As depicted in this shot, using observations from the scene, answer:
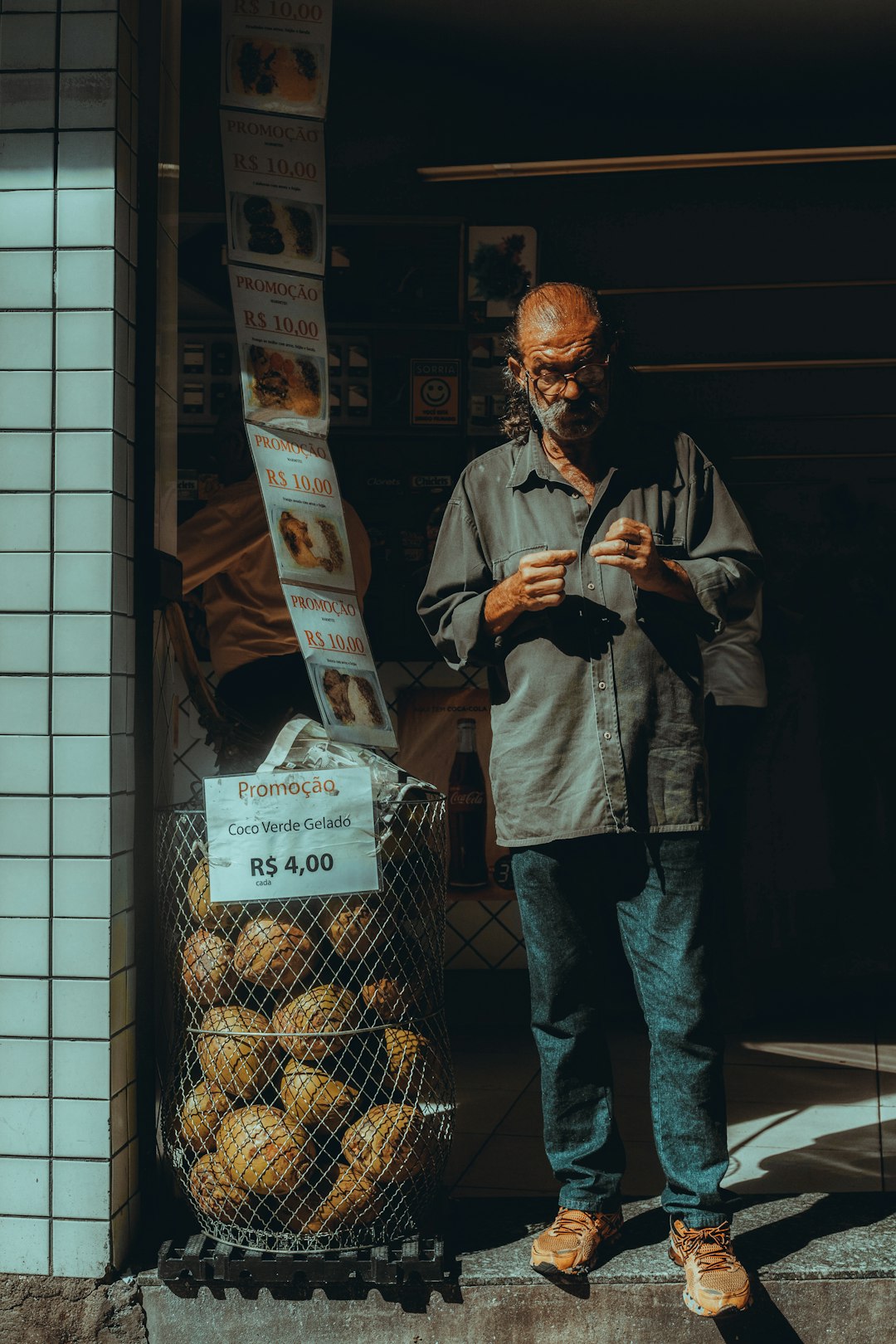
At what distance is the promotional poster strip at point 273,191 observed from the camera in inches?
102

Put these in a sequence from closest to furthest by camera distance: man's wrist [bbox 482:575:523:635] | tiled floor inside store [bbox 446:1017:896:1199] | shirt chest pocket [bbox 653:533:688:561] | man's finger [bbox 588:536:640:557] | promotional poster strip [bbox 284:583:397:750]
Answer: man's finger [bbox 588:536:640:557] → man's wrist [bbox 482:575:523:635] → shirt chest pocket [bbox 653:533:688:561] → promotional poster strip [bbox 284:583:397:750] → tiled floor inside store [bbox 446:1017:896:1199]

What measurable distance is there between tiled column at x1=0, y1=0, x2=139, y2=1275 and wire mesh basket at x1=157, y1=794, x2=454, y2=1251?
0.14 m

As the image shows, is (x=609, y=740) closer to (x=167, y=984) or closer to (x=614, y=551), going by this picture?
(x=614, y=551)

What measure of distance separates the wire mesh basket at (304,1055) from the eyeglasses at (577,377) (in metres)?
0.86

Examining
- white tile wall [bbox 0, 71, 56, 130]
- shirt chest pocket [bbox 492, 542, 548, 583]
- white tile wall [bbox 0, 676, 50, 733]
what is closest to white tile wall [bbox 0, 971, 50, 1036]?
white tile wall [bbox 0, 676, 50, 733]

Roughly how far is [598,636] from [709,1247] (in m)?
1.14

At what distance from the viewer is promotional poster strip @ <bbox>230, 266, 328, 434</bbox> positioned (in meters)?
2.59

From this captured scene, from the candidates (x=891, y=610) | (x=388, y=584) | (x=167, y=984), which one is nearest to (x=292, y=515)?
(x=167, y=984)

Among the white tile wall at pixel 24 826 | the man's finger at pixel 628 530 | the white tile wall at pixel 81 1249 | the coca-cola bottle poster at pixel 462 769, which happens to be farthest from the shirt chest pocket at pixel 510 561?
the coca-cola bottle poster at pixel 462 769

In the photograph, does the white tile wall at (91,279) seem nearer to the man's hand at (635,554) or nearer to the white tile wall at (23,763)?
the white tile wall at (23,763)

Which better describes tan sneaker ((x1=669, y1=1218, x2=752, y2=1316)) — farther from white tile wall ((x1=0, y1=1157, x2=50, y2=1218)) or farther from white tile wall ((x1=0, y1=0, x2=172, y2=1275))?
white tile wall ((x1=0, y1=1157, x2=50, y2=1218))

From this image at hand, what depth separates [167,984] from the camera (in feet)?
8.12

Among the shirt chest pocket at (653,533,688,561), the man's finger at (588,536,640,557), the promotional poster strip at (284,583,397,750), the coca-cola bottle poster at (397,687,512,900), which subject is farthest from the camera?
the coca-cola bottle poster at (397,687,512,900)

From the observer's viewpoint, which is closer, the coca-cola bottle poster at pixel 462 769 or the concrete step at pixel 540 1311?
the concrete step at pixel 540 1311
